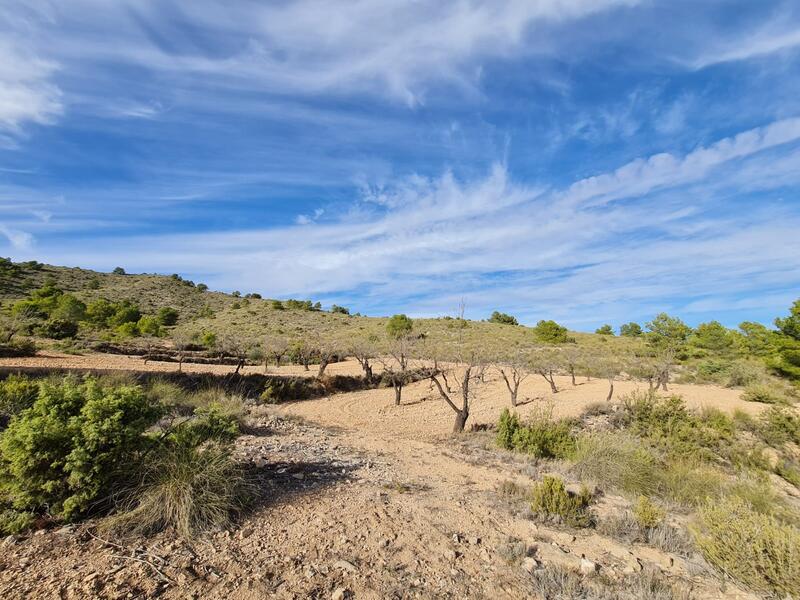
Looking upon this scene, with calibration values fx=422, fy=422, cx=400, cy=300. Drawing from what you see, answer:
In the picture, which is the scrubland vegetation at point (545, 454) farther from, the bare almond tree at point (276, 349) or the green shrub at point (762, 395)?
the bare almond tree at point (276, 349)

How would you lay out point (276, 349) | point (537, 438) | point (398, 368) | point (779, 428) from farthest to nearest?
1. point (276, 349)
2. point (398, 368)
3. point (779, 428)
4. point (537, 438)

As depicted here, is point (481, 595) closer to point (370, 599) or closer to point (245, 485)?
point (370, 599)

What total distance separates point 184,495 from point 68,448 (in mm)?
1416

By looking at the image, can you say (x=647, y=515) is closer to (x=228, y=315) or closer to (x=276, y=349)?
(x=276, y=349)

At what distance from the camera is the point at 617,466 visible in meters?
9.23

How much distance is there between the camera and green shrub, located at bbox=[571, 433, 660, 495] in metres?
8.83

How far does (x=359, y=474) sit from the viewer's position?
26.6 feet

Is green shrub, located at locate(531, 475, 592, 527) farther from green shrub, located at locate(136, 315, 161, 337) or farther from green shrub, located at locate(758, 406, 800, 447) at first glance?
green shrub, located at locate(136, 315, 161, 337)

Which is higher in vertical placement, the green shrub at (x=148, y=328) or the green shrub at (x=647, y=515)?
the green shrub at (x=148, y=328)

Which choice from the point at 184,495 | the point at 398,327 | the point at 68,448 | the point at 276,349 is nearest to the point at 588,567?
the point at 184,495

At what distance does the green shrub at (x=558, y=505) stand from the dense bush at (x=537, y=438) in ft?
13.9

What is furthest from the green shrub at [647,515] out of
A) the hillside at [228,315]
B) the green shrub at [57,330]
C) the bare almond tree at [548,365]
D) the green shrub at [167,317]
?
the green shrub at [167,317]

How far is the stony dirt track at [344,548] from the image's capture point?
13.1 ft

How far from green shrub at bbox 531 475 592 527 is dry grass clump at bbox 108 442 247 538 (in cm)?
458
